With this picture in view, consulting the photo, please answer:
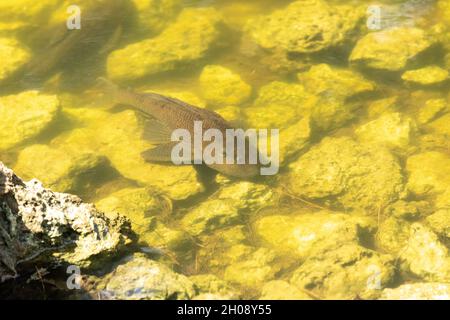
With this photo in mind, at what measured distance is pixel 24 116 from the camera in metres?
6.28

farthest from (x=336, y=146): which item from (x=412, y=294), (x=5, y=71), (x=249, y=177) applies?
(x=5, y=71)

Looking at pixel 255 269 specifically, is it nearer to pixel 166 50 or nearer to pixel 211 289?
pixel 211 289

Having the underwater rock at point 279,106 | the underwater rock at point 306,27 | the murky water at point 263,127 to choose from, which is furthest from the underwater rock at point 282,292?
the underwater rock at point 306,27

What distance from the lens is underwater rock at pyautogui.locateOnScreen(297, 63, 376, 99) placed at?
6.41 meters

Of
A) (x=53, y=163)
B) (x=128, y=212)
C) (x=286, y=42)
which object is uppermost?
(x=286, y=42)

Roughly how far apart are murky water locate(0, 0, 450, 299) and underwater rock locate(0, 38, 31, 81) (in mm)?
27

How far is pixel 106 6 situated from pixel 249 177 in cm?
525

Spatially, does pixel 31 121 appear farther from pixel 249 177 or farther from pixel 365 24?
pixel 365 24

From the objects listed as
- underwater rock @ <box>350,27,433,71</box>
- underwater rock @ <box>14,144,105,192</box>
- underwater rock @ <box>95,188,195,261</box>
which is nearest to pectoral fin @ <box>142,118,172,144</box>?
underwater rock @ <box>14,144,105,192</box>

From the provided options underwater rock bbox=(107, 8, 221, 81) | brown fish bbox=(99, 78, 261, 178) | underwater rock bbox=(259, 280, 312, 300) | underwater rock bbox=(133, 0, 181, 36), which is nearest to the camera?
→ underwater rock bbox=(259, 280, 312, 300)

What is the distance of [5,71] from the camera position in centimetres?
719

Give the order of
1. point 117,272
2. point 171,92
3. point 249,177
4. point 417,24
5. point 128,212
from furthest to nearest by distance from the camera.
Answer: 1. point 417,24
2. point 171,92
3. point 249,177
4. point 128,212
5. point 117,272

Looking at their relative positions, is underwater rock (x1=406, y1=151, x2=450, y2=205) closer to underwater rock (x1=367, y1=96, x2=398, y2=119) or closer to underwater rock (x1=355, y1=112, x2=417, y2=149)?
underwater rock (x1=355, y1=112, x2=417, y2=149)

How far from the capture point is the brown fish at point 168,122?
5.25m
